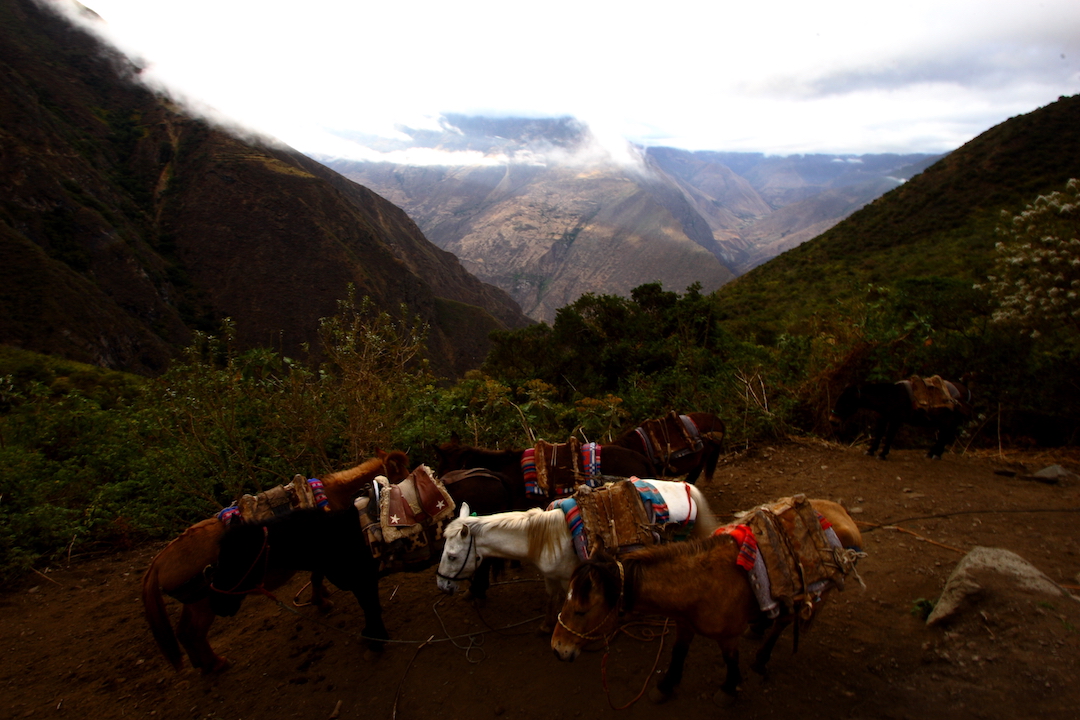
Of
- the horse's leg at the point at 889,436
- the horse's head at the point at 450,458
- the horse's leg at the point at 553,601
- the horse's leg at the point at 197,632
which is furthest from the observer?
the horse's leg at the point at 889,436

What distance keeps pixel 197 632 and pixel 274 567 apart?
78cm

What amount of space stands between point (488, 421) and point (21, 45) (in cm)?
8351

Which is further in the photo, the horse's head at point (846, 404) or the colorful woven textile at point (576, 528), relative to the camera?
the horse's head at point (846, 404)

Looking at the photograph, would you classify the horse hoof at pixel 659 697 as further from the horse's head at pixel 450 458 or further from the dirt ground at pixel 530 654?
the horse's head at pixel 450 458

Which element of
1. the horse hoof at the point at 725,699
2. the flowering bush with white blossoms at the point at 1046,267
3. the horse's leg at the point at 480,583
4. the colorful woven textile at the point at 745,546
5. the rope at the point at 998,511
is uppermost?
the flowering bush with white blossoms at the point at 1046,267

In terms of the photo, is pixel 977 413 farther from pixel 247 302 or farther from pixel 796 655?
pixel 247 302

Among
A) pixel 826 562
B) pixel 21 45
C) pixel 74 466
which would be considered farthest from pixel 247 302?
pixel 826 562

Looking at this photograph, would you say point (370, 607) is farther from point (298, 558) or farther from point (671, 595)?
point (671, 595)

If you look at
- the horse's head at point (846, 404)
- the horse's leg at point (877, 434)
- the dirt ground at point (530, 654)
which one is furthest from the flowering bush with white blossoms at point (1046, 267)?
the dirt ground at point (530, 654)

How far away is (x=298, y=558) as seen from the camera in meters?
4.03

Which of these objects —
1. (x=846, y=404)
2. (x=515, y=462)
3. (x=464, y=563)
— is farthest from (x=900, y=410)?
(x=464, y=563)

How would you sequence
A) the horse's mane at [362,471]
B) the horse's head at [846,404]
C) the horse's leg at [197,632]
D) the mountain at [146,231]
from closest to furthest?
the horse's leg at [197,632] → the horse's mane at [362,471] → the horse's head at [846,404] → the mountain at [146,231]

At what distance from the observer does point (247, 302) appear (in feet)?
165

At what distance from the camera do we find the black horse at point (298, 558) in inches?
148
